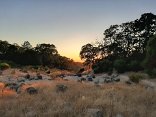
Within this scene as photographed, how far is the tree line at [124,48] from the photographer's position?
65562 millimetres

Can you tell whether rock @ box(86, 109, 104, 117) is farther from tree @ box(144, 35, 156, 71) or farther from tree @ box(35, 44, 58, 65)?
tree @ box(35, 44, 58, 65)

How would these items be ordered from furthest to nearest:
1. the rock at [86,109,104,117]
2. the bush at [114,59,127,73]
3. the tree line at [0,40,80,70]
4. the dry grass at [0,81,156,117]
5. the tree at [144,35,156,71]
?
1. the tree line at [0,40,80,70]
2. the bush at [114,59,127,73]
3. the tree at [144,35,156,71]
4. the dry grass at [0,81,156,117]
5. the rock at [86,109,104,117]

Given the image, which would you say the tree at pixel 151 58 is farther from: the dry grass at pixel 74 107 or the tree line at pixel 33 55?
the tree line at pixel 33 55

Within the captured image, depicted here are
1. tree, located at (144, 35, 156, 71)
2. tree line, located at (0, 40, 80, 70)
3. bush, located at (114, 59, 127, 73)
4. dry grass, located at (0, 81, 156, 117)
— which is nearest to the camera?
dry grass, located at (0, 81, 156, 117)

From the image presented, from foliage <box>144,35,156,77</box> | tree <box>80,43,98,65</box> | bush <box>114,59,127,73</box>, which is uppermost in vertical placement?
tree <box>80,43,98,65</box>

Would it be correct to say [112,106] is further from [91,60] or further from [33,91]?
[91,60]

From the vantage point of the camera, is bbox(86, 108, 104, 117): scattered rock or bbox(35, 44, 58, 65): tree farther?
bbox(35, 44, 58, 65): tree

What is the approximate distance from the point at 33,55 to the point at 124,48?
28.1 m

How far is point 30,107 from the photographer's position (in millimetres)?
17031

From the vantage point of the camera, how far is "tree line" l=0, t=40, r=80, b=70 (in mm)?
101375

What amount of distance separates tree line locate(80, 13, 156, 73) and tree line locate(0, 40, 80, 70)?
30.7 feet

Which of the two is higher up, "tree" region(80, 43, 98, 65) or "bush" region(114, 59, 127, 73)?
"tree" region(80, 43, 98, 65)

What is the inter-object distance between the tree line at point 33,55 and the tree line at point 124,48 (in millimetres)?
9367

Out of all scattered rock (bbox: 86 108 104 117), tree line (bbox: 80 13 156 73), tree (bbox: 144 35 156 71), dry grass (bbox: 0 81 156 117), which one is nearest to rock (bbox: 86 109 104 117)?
scattered rock (bbox: 86 108 104 117)
